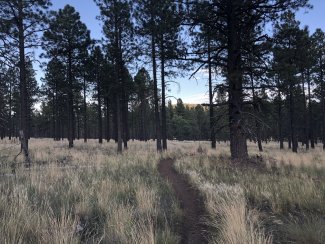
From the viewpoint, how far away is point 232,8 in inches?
519

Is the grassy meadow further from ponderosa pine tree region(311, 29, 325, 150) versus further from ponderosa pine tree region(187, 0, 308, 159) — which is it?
ponderosa pine tree region(311, 29, 325, 150)

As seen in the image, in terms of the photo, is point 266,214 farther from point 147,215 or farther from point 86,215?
point 86,215

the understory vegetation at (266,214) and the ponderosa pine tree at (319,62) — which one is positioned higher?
the ponderosa pine tree at (319,62)

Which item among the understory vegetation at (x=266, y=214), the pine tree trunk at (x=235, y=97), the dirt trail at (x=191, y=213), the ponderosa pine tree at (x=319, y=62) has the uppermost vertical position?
the ponderosa pine tree at (x=319, y=62)

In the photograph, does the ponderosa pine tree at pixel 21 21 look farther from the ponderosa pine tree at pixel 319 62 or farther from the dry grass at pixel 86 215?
the ponderosa pine tree at pixel 319 62

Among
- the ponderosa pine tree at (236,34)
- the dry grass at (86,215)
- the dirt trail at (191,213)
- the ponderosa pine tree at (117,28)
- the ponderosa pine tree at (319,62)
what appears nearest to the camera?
the dry grass at (86,215)

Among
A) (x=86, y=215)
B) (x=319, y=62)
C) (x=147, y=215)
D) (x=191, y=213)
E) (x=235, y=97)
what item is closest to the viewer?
(x=147, y=215)

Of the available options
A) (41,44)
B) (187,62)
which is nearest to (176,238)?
(187,62)

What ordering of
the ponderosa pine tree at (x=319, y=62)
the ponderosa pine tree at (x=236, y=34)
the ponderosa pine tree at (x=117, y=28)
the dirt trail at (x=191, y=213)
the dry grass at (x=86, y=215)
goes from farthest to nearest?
the ponderosa pine tree at (x=319, y=62) → the ponderosa pine tree at (x=117, y=28) → the ponderosa pine tree at (x=236, y=34) → the dirt trail at (x=191, y=213) → the dry grass at (x=86, y=215)

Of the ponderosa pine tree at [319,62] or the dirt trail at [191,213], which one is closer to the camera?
the dirt trail at [191,213]

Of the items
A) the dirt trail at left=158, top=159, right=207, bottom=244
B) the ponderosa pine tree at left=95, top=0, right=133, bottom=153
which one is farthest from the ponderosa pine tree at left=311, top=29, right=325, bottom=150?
the dirt trail at left=158, top=159, right=207, bottom=244

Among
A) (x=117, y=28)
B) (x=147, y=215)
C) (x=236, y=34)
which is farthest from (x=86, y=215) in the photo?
(x=117, y=28)

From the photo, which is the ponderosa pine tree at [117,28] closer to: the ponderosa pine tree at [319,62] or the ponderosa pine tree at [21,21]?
the ponderosa pine tree at [21,21]

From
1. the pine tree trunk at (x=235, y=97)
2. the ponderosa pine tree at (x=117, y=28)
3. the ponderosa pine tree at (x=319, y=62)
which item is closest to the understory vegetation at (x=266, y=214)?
the pine tree trunk at (x=235, y=97)
